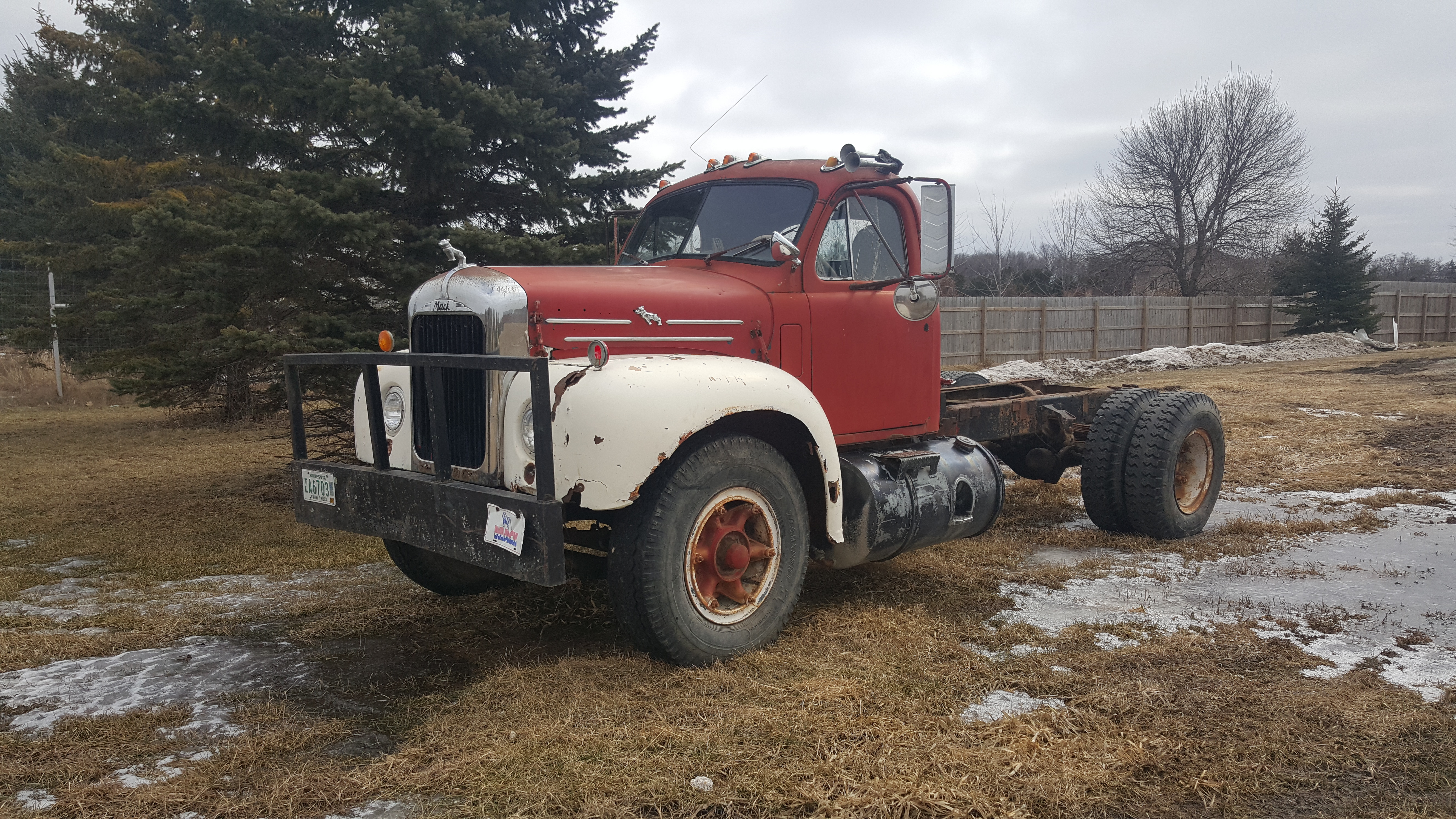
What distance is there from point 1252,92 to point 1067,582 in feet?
130

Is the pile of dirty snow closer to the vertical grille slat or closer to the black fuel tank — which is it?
the black fuel tank

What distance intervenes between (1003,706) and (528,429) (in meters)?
2.04

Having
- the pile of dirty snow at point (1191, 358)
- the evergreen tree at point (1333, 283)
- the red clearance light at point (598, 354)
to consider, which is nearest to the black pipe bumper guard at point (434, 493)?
the red clearance light at point (598, 354)

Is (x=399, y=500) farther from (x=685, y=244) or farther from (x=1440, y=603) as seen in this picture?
(x=1440, y=603)

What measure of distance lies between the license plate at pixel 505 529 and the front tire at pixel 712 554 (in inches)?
16.3

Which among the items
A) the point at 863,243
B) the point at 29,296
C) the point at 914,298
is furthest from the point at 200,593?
the point at 29,296

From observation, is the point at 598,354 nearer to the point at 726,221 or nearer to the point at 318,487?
the point at 318,487

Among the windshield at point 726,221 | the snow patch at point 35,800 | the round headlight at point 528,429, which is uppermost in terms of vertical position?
the windshield at point 726,221

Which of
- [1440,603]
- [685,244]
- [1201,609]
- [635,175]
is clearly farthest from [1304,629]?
[635,175]

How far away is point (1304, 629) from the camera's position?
4.44 metres

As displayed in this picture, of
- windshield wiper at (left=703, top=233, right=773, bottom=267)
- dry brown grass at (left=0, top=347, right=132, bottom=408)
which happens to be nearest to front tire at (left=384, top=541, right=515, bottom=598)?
windshield wiper at (left=703, top=233, right=773, bottom=267)

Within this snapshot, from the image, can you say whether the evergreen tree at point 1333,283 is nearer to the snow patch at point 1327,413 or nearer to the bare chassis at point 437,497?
the snow patch at point 1327,413

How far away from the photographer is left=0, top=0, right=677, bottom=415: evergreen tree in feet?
23.4

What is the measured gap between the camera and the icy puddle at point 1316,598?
4.15 m
